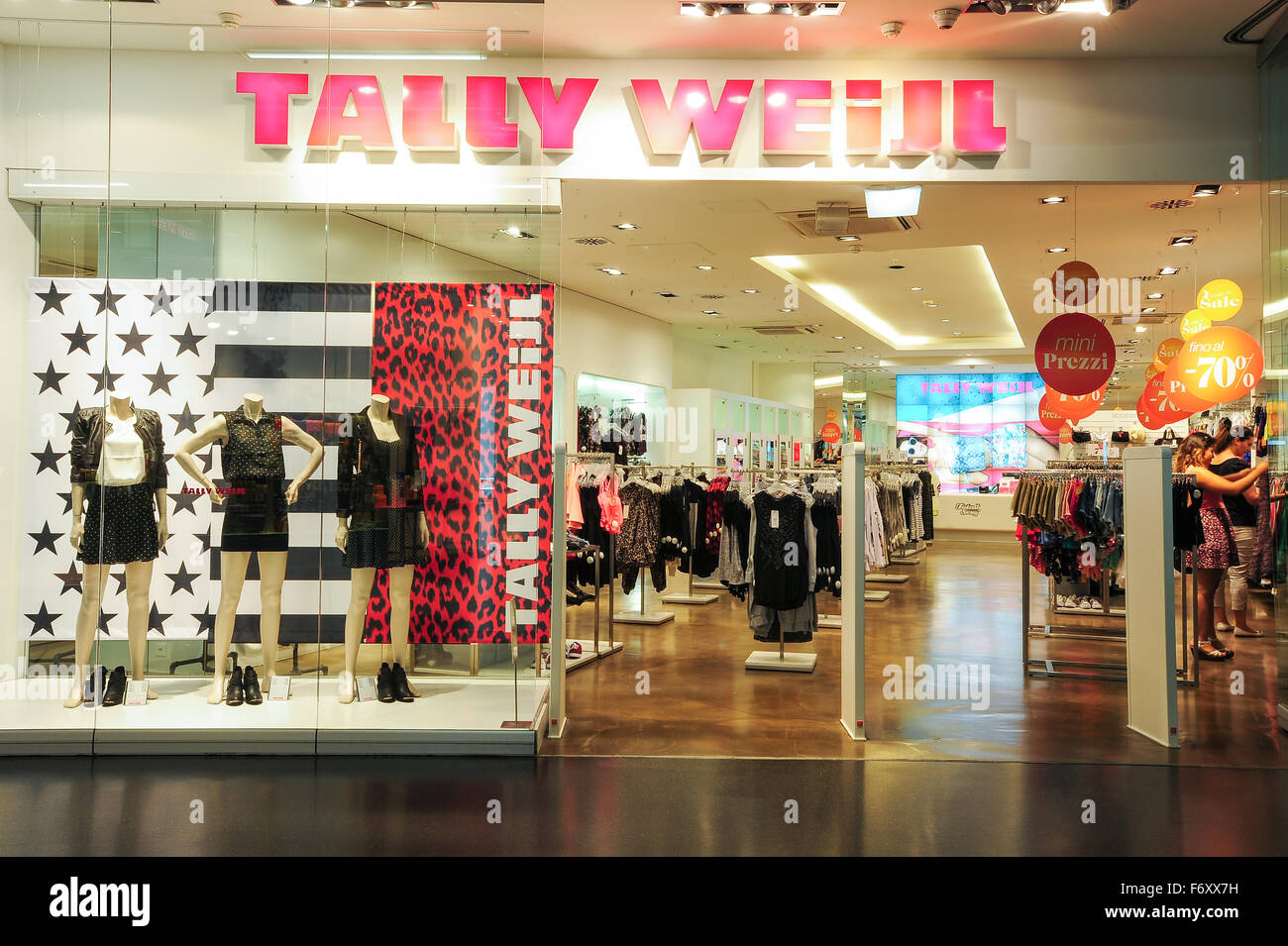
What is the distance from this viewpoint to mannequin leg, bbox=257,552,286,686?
4.52 metres

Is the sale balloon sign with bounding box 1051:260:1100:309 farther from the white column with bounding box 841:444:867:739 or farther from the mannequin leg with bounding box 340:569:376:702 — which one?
the mannequin leg with bounding box 340:569:376:702

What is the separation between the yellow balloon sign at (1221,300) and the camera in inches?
261

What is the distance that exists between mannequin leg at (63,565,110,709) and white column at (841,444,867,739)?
3.58 m

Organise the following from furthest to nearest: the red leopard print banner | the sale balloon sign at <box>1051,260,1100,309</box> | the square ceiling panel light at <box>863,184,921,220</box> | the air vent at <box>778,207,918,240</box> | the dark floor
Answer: the sale balloon sign at <box>1051,260,1100,309</box> < the air vent at <box>778,207,918,240</box> < the square ceiling panel light at <box>863,184,921,220</box> < the red leopard print banner < the dark floor

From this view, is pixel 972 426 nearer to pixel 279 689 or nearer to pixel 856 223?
pixel 856 223

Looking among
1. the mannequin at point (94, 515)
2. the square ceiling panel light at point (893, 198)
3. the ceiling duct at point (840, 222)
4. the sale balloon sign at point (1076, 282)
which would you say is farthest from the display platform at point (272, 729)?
the sale balloon sign at point (1076, 282)

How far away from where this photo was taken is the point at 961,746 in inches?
175

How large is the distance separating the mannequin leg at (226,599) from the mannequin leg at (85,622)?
52cm

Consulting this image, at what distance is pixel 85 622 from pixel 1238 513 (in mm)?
7513

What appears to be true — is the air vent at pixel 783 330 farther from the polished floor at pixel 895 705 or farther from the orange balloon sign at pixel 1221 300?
the orange balloon sign at pixel 1221 300

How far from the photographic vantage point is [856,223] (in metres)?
7.18

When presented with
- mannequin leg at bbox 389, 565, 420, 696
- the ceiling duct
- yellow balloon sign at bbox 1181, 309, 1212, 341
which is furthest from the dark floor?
the ceiling duct
